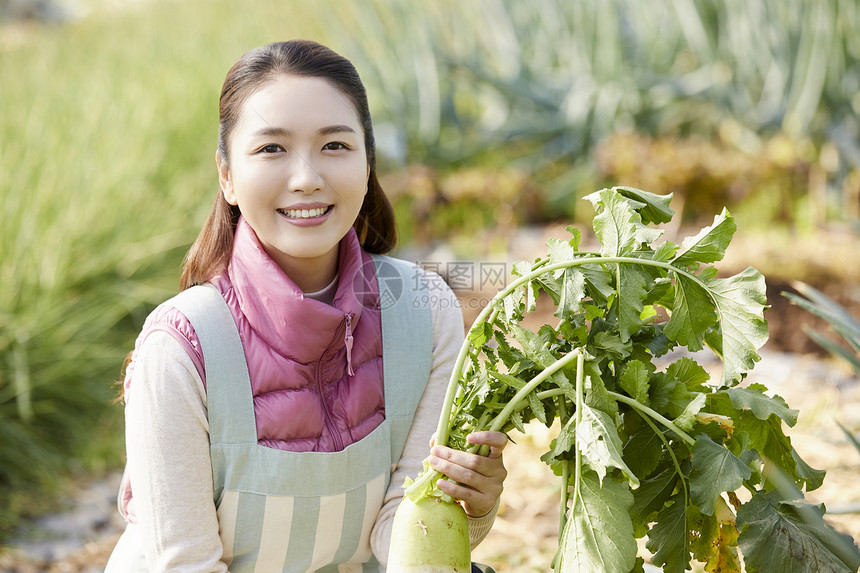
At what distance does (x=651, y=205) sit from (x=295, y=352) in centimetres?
80

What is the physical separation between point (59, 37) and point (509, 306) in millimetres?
10240

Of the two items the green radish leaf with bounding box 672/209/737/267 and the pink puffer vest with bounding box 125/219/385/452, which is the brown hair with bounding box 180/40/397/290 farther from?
the green radish leaf with bounding box 672/209/737/267

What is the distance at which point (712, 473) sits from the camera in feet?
4.05

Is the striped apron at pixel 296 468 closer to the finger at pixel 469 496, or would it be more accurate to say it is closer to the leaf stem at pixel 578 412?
the finger at pixel 469 496

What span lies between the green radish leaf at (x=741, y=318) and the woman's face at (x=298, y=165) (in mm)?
782

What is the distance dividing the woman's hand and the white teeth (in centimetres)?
57

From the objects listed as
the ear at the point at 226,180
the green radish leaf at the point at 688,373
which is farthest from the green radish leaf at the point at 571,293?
the ear at the point at 226,180

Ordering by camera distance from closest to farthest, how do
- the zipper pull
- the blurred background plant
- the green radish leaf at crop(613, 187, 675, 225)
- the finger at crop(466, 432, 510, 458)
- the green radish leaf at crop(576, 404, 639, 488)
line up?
1. the green radish leaf at crop(576, 404, 639, 488)
2. the finger at crop(466, 432, 510, 458)
3. the green radish leaf at crop(613, 187, 675, 225)
4. the zipper pull
5. the blurred background plant

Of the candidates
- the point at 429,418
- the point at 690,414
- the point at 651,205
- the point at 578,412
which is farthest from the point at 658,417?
the point at 429,418

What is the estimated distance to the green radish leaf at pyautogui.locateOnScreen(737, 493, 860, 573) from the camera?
1.24m

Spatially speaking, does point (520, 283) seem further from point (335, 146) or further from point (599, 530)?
point (335, 146)

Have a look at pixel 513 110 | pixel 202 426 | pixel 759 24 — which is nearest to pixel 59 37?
pixel 513 110

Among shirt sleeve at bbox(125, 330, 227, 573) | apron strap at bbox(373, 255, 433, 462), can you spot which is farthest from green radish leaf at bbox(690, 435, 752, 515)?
shirt sleeve at bbox(125, 330, 227, 573)

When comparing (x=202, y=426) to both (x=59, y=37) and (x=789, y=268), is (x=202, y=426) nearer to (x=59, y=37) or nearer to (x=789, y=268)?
(x=789, y=268)
